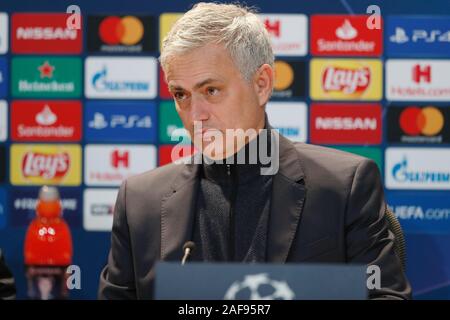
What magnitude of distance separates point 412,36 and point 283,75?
55 cm

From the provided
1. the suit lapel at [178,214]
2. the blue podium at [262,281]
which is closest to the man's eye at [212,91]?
the suit lapel at [178,214]

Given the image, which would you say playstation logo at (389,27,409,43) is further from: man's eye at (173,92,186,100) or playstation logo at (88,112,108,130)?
man's eye at (173,92,186,100)

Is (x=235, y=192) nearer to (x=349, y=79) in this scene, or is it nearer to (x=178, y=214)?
(x=178, y=214)

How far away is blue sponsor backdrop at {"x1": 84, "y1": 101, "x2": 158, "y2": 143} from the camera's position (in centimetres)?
310

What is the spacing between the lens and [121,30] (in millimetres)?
3104

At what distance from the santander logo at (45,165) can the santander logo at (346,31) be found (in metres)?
1.23

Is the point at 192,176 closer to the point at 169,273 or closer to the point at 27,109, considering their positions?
the point at 169,273

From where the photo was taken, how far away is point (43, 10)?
312cm

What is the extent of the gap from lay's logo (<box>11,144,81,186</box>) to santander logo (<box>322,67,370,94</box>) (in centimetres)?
109

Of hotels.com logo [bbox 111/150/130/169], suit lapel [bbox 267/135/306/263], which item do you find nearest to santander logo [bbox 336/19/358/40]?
hotels.com logo [bbox 111/150/130/169]

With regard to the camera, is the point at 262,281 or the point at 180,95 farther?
the point at 180,95

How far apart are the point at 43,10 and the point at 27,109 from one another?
418 mm

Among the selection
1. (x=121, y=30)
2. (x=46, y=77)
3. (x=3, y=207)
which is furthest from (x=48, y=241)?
(x=121, y=30)
